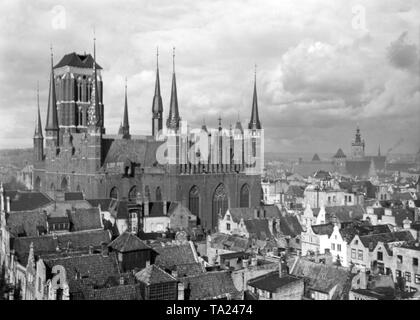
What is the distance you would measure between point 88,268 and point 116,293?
21.7ft

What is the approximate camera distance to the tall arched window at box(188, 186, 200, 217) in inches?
3238

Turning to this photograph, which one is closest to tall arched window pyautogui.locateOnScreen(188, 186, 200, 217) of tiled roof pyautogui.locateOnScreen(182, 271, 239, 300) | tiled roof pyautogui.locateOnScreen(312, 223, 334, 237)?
tiled roof pyautogui.locateOnScreen(312, 223, 334, 237)

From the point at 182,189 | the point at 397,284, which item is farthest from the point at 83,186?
the point at 397,284

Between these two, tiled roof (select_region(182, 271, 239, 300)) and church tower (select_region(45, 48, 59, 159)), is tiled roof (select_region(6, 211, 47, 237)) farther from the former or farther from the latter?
church tower (select_region(45, 48, 59, 159))

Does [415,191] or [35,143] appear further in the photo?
[415,191]

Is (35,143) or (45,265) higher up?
(35,143)

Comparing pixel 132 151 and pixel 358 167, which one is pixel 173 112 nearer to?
pixel 132 151

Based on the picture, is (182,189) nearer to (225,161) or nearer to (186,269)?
(225,161)

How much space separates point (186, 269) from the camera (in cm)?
4294

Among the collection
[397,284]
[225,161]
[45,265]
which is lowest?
[397,284]

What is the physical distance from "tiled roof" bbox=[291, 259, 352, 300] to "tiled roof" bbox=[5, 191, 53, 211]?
44.0m

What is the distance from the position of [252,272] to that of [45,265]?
16.2 meters

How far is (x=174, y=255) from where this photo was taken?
4691 centimetres

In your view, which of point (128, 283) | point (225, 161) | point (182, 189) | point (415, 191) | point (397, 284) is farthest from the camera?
point (415, 191)
